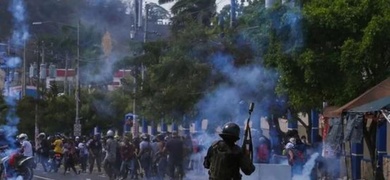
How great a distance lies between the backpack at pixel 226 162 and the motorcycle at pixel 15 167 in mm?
14996

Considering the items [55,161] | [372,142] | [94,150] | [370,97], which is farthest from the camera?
[55,161]

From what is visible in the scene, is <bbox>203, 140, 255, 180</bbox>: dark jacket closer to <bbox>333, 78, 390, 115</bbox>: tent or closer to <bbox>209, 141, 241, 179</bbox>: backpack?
<bbox>209, 141, 241, 179</bbox>: backpack

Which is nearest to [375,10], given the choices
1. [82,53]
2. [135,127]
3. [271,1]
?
[271,1]

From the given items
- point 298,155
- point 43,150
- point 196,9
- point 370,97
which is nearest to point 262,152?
point 298,155

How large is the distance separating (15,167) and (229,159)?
15.4m

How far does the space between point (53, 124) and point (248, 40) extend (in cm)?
2716

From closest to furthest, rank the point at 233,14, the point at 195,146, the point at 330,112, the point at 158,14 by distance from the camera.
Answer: the point at 330,112 < the point at 195,146 < the point at 233,14 < the point at 158,14

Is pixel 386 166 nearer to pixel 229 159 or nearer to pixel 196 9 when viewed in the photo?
pixel 229 159

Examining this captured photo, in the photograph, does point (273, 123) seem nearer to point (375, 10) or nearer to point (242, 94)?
point (242, 94)

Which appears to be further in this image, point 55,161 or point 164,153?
point 55,161

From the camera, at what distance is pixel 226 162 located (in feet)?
38.1

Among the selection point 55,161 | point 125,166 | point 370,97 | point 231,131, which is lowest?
point 55,161

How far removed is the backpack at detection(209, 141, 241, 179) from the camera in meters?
11.6

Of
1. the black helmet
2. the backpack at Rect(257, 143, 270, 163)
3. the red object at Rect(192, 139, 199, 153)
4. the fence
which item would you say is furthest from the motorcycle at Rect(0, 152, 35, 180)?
the black helmet
